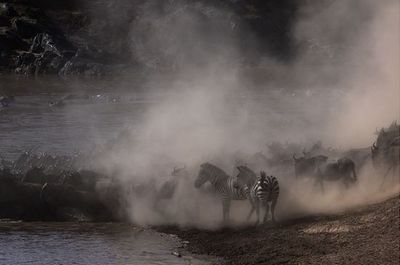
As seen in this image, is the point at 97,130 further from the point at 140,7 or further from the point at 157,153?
the point at 140,7

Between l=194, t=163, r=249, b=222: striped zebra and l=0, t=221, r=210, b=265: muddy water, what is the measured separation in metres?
1.76

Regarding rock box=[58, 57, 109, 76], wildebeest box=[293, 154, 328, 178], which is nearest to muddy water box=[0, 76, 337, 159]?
rock box=[58, 57, 109, 76]

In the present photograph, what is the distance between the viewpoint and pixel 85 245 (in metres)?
18.8

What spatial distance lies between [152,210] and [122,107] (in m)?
Answer: 26.9

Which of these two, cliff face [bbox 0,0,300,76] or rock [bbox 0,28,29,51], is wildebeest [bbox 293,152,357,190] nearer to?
cliff face [bbox 0,0,300,76]

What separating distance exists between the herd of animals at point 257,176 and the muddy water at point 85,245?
5.62 feet

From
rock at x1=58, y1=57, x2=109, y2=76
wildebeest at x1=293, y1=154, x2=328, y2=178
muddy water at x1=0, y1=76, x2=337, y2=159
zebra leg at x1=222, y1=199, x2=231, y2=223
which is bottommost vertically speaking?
zebra leg at x1=222, y1=199, x2=231, y2=223

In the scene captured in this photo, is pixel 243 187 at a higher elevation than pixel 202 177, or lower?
lower

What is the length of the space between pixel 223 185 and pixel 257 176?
3.14 feet

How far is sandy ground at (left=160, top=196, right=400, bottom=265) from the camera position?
15953mm

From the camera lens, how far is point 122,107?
47.7m

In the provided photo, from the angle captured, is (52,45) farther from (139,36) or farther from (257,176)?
(257,176)

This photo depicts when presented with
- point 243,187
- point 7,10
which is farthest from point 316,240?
point 7,10

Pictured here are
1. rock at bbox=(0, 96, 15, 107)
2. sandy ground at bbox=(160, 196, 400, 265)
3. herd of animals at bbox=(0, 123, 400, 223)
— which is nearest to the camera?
sandy ground at bbox=(160, 196, 400, 265)
